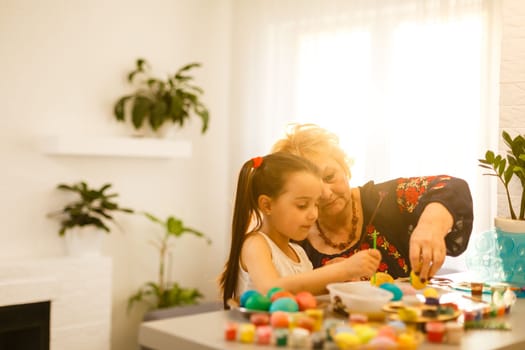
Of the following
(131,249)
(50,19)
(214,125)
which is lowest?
(131,249)

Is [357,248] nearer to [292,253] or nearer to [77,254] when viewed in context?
[292,253]

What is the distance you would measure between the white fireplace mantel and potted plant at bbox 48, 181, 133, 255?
3.8 inches

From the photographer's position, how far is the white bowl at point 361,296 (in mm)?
1484

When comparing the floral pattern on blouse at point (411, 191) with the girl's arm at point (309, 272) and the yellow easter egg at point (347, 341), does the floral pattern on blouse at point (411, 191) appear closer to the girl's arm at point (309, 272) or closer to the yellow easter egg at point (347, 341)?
the girl's arm at point (309, 272)

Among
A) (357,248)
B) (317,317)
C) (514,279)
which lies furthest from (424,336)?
(357,248)

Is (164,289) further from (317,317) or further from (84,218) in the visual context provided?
(317,317)

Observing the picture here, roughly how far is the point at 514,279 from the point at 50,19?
3176 mm

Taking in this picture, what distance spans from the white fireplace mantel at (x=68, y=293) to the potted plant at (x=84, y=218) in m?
0.10

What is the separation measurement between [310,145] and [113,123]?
8.21 ft

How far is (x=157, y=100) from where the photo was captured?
466 cm

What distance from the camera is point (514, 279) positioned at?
2186mm

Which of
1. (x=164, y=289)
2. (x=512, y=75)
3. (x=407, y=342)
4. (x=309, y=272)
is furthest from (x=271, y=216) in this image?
(x=164, y=289)

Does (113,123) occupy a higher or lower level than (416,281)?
higher

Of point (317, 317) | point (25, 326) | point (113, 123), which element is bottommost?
point (25, 326)
